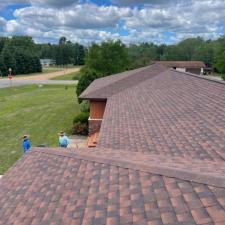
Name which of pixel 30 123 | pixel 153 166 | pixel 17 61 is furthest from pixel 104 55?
pixel 17 61

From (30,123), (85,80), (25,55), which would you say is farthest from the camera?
(25,55)

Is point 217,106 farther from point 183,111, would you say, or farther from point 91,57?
point 91,57

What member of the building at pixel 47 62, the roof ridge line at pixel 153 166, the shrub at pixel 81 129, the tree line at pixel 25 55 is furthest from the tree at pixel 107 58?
the building at pixel 47 62

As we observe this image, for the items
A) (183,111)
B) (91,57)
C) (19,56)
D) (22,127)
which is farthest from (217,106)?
(19,56)

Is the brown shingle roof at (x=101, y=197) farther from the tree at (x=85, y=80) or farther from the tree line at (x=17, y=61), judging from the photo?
the tree line at (x=17, y=61)

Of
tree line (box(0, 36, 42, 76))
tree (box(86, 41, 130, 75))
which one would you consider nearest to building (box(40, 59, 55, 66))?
tree line (box(0, 36, 42, 76))

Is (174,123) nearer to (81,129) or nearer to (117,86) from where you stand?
(117,86)
